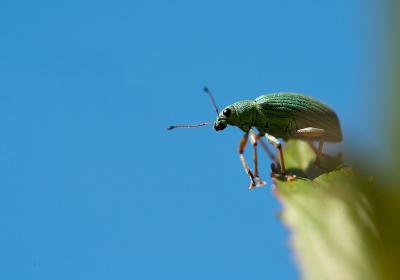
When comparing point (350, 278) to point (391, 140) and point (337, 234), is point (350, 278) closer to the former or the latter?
point (337, 234)

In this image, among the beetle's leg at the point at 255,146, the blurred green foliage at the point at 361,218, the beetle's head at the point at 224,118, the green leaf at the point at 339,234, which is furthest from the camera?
the beetle's head at the point at 224,118

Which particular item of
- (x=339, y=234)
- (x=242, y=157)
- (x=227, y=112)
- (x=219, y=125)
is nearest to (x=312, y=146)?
(x=242, y=157)

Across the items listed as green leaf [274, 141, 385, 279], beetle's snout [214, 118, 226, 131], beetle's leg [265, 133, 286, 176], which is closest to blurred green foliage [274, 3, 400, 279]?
green leaf [274, 141, 385, 279]

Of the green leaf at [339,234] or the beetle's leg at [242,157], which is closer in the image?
the green leaf at [339,234]

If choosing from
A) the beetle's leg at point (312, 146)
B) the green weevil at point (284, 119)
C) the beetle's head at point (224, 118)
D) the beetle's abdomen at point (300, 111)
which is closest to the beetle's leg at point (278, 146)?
the green weevil at point (284, 119)

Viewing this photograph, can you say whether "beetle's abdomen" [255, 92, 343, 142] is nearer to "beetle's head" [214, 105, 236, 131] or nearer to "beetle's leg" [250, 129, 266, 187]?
"beetle's leg" [250, 129, 266, 187]

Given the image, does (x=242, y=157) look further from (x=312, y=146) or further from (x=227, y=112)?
(x=312, y=146)

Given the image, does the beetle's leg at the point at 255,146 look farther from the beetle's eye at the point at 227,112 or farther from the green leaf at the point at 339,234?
the green leaf at the point at 339,234
